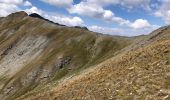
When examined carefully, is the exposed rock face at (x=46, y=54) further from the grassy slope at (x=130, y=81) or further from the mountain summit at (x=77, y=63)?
the grassy slope at (x=130, y=81)

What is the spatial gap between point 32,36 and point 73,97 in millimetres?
105967

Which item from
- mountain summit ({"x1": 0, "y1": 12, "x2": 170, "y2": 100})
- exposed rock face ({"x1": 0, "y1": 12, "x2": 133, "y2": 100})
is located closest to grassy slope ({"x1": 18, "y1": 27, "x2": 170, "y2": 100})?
mountain summit ({"x1": 0, "y1": 12, "x2": 170, "y2": 100})

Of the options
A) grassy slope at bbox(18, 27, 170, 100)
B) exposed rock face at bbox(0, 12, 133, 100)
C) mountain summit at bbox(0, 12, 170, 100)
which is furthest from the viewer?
exposed rock face at bbox(0, 12, 133, 100)

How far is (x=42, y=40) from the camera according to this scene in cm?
12750

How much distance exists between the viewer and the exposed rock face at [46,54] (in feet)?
330

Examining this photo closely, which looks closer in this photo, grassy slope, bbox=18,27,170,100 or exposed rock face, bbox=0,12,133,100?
grassy slope, bbox=18,27,170,100

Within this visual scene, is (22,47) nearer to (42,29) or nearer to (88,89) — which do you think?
(42,29)

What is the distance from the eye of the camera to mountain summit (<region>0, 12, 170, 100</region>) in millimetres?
30844

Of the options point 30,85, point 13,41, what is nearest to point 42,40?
point 13,41

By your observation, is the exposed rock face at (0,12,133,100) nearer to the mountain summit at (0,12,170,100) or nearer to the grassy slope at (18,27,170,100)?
the mountain summit at (0,12,170,100)

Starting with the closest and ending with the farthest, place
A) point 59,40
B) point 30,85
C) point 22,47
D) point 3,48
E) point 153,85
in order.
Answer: point 153,85
point 30,85
point 59,40
point 22,47
point 3,48

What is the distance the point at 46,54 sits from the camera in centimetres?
11369

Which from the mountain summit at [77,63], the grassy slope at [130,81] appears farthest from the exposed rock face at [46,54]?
the grassy slope at [130,81]

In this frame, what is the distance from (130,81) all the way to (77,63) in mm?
70842
